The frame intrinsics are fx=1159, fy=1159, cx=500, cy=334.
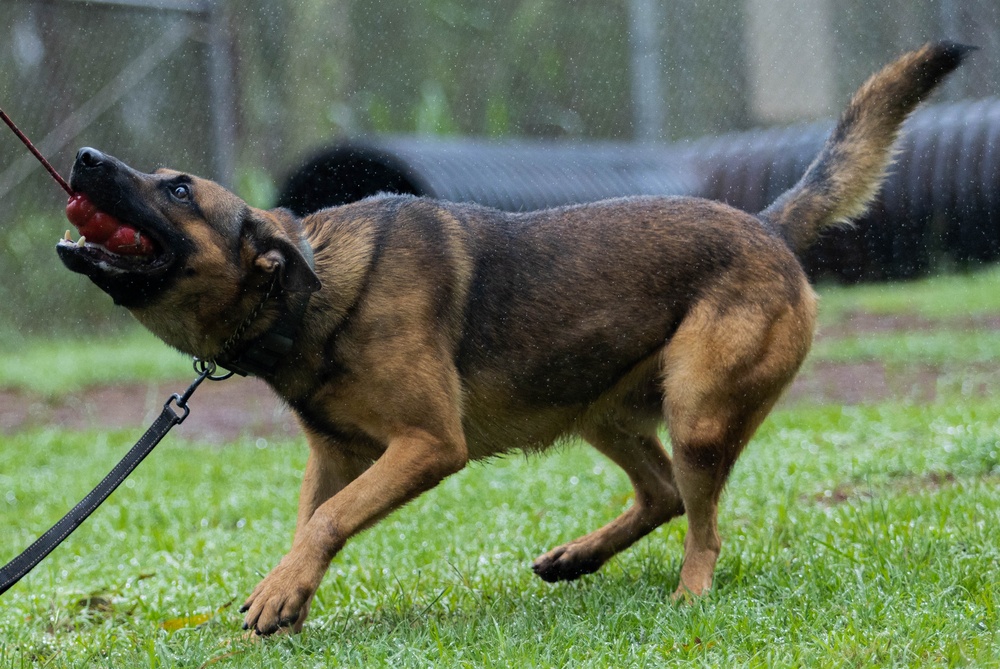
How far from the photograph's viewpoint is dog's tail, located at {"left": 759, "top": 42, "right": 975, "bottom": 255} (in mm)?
3918

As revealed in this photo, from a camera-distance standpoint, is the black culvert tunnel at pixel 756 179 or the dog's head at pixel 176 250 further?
the black culvert tunnel at pixel 756 179

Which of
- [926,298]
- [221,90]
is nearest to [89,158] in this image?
[221,90]

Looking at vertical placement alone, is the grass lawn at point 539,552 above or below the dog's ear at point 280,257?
below

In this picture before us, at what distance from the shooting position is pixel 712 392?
3.53 meters

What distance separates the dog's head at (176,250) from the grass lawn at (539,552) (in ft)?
3.05

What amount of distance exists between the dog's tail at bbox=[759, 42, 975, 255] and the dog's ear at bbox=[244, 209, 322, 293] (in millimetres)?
1599

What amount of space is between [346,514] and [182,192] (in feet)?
3.33

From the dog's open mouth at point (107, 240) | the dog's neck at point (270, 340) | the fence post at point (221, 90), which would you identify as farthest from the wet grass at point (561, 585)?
the fence post at point (221, 90)

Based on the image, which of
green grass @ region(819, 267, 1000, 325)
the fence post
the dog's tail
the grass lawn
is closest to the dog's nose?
the grass lawn

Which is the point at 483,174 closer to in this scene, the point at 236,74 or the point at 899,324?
the point at 236,74

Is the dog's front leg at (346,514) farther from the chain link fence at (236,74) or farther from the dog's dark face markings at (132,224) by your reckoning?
the chain link fence at (236,74)

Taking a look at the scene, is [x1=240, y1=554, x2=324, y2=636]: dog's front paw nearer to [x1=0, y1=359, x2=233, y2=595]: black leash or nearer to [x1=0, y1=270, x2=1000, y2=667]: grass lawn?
[x1=0, y1=270, x2=1000, y2=667]: grass lawn

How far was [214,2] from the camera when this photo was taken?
1042cm

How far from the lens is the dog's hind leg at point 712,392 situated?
11.6ft
